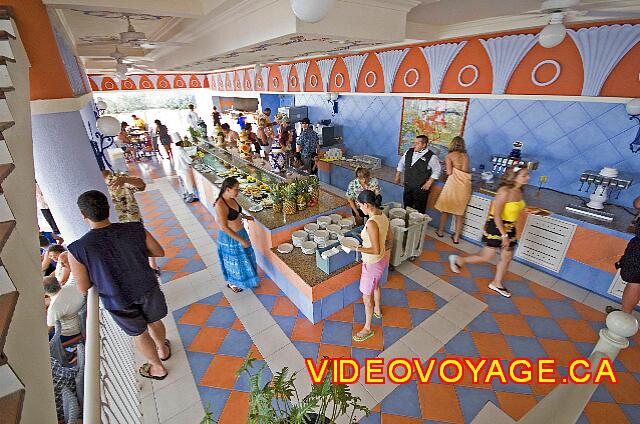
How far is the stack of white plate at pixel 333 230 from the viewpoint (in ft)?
13.5

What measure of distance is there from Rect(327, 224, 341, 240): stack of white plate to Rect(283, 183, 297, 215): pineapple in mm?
637

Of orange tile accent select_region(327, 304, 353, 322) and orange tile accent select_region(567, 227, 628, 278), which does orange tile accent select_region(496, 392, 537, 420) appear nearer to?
orange tile accent select_region(327, 304, 353, 322)

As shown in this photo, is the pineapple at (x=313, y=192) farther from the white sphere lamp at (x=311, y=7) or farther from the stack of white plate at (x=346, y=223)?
the white sphere lamp at (x=311, y=7)

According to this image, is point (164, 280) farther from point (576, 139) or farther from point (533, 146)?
point (576, 139)

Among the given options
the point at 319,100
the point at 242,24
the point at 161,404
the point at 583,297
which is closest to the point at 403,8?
the point at 242,24

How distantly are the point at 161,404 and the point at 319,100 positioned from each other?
28.3ft

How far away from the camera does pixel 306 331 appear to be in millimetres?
3676

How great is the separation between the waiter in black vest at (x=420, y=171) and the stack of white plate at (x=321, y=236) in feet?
7.46

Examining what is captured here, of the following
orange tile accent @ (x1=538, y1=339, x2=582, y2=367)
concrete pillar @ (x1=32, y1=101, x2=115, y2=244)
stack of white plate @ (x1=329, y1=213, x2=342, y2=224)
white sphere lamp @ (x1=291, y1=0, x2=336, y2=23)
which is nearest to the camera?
white sphere lamp @ (x1=291, y1=0, x2=336, y2=23)

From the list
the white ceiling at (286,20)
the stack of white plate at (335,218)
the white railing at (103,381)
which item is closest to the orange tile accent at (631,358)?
the stack of white plate at (335,218)

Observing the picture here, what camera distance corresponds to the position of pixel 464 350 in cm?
339

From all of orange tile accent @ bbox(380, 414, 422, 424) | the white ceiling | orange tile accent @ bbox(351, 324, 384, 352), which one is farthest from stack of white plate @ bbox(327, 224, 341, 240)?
the white ceiling

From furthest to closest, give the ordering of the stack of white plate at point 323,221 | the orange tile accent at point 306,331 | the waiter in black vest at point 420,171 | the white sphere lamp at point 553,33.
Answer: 1. the waiter in black vest at point 420,171
2. the stack of white plate at point 323,221
3. the orange tile accent at point 306,331
4. the white sphere lamp at point 553,33

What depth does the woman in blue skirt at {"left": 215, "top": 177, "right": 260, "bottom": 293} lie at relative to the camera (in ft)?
12.1
